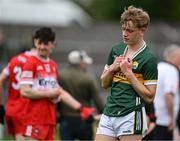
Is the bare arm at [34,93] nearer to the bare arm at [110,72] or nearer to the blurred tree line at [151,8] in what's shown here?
the bare arm at [110,72]

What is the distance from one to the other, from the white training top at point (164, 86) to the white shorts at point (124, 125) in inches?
156

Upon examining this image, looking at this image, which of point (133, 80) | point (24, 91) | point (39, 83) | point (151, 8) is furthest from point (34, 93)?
point (151, 8)

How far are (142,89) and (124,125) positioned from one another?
0.45 metres

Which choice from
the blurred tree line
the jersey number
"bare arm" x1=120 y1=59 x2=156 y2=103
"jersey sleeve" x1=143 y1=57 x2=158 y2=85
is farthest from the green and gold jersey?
the blurred tree line

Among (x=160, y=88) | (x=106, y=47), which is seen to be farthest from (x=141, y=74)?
(x=106, y=47)

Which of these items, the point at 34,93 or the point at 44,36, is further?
the point at 44,36

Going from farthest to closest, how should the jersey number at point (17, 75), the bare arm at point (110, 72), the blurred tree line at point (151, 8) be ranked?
the blurred tree line at point (151, 8) → the jersey number at point (17, 75) → the bare arm at point (110, 72)

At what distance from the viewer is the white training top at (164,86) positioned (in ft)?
43.4

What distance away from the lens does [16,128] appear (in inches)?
445

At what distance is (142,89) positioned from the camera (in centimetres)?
909

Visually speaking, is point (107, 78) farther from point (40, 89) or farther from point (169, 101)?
point (169, 101)

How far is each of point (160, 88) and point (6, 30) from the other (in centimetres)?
2731

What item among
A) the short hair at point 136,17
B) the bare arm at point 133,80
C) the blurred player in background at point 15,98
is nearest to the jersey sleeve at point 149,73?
the bare arm at point 133,80

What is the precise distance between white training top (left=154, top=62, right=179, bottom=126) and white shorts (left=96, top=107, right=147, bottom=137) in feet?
13.0
